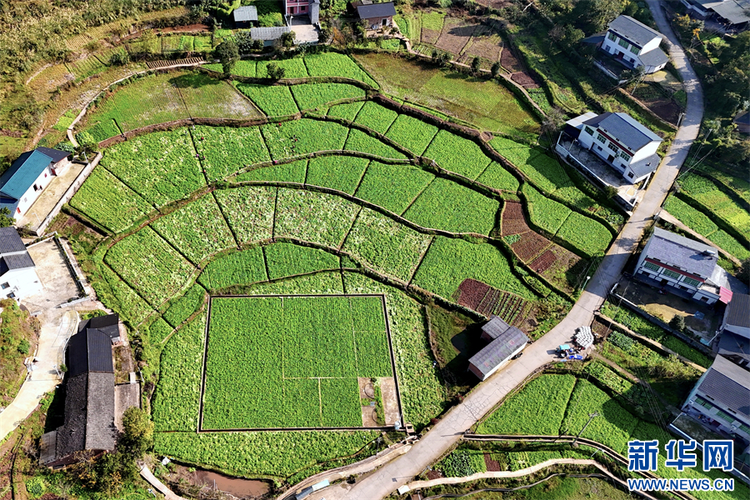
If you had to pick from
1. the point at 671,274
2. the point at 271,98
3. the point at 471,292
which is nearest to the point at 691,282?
the point at 671,274

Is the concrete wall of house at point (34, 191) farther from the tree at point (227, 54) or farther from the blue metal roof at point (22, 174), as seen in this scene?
the tree at point (227, 54)

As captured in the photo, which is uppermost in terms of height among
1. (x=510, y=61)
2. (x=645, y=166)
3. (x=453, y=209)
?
(x=510, y=61)

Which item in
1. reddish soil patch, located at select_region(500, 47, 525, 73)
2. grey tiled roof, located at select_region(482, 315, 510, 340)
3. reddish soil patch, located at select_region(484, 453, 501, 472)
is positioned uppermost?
reddish soil patch, located at select_region(500, 47, 525, 73)

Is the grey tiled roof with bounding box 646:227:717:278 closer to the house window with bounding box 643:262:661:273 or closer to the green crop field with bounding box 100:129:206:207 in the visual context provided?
the house window with bounding box 643:262:661:273

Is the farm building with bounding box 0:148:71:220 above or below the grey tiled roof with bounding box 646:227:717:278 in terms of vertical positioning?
above

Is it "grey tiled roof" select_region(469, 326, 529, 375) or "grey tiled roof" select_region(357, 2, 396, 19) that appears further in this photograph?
"grey tiled roof" select_region(357, 2, 396, 19)

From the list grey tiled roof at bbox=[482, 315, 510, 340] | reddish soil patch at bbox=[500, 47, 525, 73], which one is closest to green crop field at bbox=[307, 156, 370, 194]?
grey tiled roof at bbox=[482, 315, 510, 340]

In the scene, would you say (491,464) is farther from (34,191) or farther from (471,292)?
(34,191)

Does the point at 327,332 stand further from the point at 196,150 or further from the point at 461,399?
the point at 196,150
